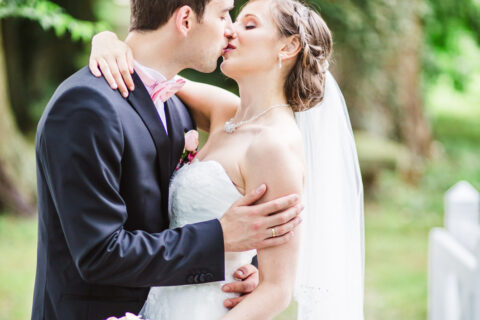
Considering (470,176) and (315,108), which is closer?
(315,108)

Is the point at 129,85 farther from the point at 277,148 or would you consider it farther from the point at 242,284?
the point at 242,284

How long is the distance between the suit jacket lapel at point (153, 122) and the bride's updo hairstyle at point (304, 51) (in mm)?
608

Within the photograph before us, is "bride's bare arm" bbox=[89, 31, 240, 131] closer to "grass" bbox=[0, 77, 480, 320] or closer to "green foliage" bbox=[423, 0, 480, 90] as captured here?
"grass" bbox=[0, 77, 480, 320]

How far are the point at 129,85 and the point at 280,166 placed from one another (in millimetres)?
625

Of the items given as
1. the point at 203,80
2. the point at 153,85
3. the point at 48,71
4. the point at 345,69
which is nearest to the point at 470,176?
the point at 345,69

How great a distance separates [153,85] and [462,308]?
2.89m

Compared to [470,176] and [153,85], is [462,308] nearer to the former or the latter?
[153,85]

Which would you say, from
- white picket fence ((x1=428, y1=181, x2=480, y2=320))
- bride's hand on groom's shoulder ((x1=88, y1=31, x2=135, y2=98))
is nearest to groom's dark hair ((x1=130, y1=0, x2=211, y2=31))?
bride's hand on groom's shoulder ((x1=88, y1=31, x2=135, y2=98))

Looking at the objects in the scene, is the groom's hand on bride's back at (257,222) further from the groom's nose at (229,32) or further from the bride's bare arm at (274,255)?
the groom's nose at (229,32)

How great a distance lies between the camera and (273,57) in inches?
99.6

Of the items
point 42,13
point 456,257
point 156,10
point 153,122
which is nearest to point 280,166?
point 153,122

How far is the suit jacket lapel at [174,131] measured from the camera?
2486 mm

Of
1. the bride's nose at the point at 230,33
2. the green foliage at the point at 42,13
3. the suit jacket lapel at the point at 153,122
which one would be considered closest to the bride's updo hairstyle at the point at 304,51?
the bride's nose at the point at 230,33

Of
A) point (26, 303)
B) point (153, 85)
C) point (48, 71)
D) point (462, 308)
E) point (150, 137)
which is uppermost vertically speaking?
point (153, 85)
